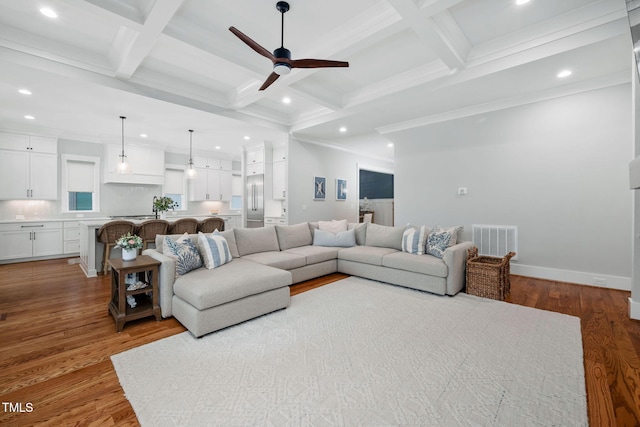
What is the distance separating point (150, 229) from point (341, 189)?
4.60m

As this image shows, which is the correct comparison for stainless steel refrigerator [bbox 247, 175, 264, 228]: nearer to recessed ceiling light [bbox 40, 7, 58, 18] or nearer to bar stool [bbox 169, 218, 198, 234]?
bar stool [bbox 169, 218, 198, 234]

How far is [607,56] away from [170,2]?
15.0 feet

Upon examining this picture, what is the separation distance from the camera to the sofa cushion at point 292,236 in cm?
Result: 447

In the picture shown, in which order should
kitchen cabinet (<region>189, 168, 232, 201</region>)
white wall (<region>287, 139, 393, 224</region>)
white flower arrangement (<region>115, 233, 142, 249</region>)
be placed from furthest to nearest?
kitchen cabinet (<region>189, 168, 232, 201</region>) < white wall (<region>287, 139, 393, 224</region>) < white flower arrangement (<region>115, 233, 142, 249</region>)

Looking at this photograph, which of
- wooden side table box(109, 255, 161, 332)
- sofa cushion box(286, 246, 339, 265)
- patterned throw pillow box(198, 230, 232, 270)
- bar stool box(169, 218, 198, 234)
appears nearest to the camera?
wooden side table box(109, 255, 161, 332)

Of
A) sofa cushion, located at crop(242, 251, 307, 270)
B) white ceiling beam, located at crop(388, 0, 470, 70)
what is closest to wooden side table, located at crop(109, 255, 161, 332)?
sofa cushion, located at crop(242, 251, 307, 270)

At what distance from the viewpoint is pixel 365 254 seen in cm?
414

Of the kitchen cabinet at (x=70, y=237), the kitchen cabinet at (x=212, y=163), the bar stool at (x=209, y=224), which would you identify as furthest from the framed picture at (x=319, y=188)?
the kitchen cabinet at (x=70, y=237)

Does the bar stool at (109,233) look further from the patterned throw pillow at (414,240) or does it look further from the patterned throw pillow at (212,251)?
the patterned throw pillow at (414,240)

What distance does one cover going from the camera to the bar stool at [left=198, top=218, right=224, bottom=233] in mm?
5523

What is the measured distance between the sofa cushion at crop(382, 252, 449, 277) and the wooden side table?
109 inches

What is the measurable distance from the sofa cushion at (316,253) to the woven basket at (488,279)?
1.93 metres

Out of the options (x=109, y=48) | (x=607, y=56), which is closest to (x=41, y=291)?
(x=109, y=48)

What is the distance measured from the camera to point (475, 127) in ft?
15.6
